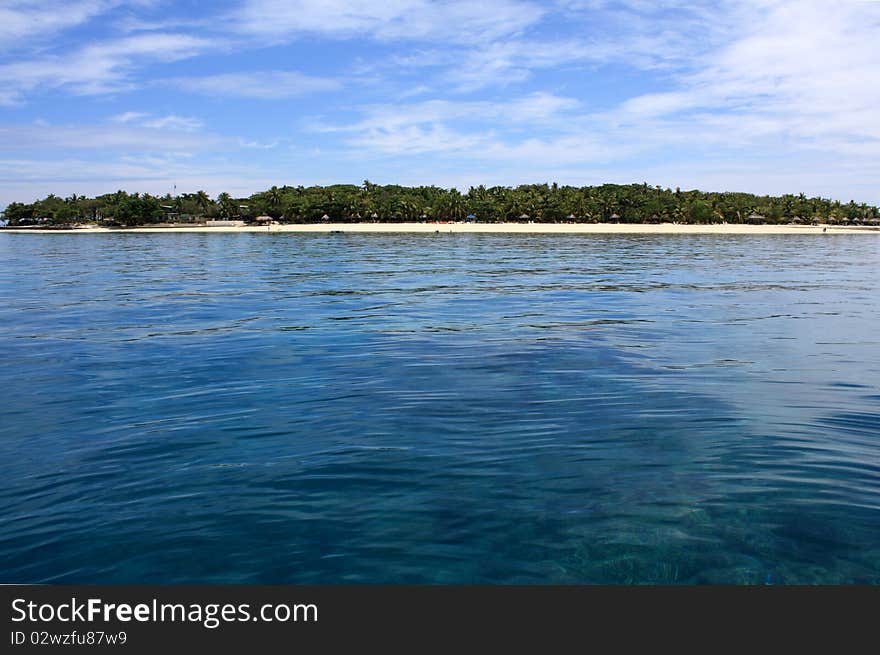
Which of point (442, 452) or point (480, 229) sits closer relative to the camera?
point (442, 452)

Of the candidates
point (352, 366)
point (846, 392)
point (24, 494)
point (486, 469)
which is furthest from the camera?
point (352, 366)

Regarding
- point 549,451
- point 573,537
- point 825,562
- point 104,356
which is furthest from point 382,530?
point 104,356

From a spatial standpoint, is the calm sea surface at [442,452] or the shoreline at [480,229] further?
the shoreline at [480,229]

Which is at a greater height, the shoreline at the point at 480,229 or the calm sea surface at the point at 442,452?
the shoreline at the point at 480,229

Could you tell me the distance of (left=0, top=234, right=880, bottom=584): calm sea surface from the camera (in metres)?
7.21

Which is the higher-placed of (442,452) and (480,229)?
(480,229)

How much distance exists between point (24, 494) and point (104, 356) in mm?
10440

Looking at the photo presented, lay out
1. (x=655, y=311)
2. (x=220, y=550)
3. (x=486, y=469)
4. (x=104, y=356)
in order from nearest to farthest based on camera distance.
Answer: (x=220, y=550)
(x=486, y=469)
(x=104, y=356)
(x=655, y=311)

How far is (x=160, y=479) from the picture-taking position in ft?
31.1

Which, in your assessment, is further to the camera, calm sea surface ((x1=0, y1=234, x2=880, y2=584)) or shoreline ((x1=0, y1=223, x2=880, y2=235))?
shoreline ((x1=0, y1=223, x2=880, y2=235))

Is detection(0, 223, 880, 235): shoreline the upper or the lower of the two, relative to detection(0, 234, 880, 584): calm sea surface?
upper

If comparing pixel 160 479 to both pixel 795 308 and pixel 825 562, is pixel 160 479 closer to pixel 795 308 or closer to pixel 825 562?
pixel 825 562

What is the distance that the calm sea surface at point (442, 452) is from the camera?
7.21 meters

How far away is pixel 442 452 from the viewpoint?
1040 cm
